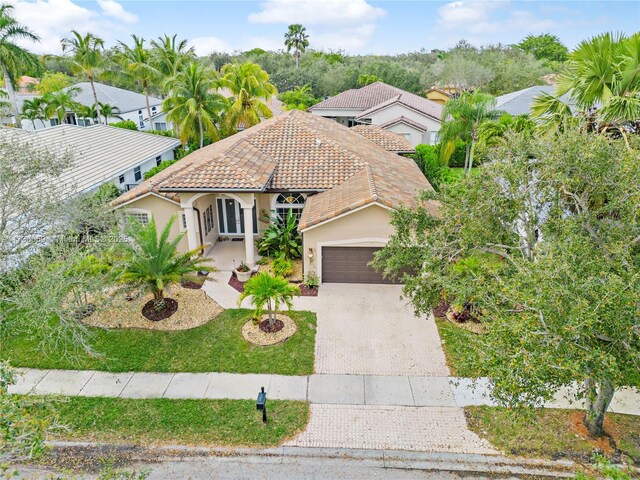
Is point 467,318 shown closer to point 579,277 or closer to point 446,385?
point 446,385

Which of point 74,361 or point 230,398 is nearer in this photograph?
point 230,398

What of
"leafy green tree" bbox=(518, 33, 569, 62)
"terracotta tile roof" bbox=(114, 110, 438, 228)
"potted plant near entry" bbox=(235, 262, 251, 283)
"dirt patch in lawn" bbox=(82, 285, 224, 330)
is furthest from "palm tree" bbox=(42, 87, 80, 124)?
"leafy green tree" bbox=(518, 33, 569, 62)

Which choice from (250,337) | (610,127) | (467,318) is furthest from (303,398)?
(610,127)

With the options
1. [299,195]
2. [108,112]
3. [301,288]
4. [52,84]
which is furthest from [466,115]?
[52,84]

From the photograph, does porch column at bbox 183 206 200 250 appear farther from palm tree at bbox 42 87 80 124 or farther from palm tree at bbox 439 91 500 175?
palm tree at bbox 42 87 80 124

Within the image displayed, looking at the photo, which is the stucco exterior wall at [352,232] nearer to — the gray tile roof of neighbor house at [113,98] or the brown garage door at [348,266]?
the brown garage door at [348,266]

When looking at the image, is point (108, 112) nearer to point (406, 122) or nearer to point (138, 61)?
point (138, 61)
